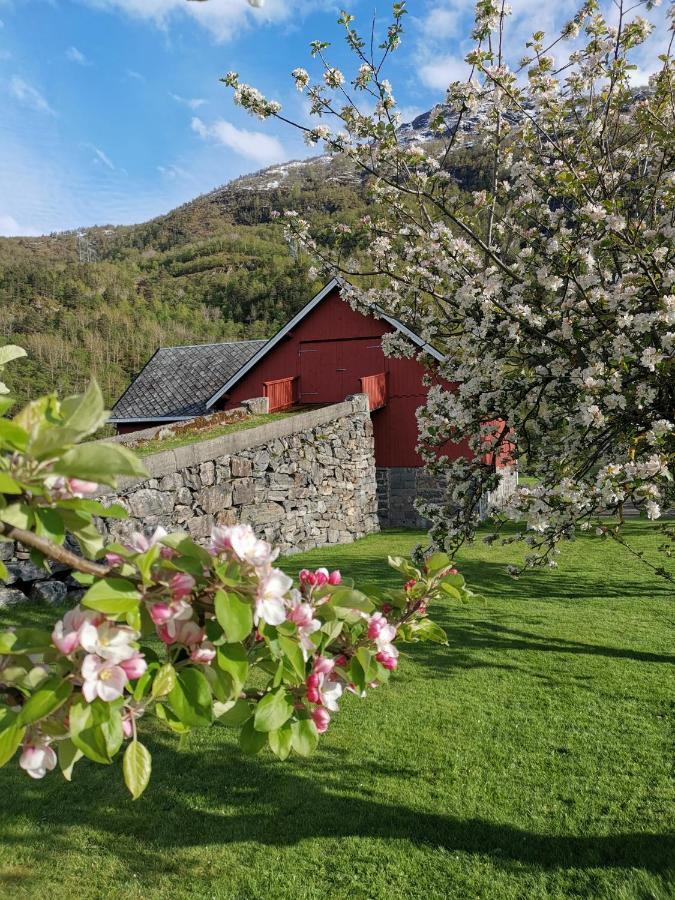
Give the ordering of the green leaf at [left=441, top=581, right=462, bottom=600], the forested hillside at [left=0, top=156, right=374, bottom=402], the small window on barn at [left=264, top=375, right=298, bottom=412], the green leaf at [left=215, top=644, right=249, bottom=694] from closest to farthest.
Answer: the green leaf at [left=215, top=644, right=249, bottom=694]
the green leaf at [left=441, top=581, right=462, bottom=600]
the small window on barn at [left=264, top=375, right=298, bottom=412]
the forested hillside at [left=0, top=156, right=374, bottom=402]

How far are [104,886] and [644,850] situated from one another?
2.71 meters

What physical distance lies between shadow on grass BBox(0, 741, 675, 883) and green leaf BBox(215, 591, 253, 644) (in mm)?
2853

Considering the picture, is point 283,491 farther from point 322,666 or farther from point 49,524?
point 49,524

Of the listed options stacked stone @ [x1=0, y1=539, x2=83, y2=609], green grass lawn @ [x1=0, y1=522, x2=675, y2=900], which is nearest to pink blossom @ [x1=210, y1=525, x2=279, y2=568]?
green grass lawn @ [x1=0, y1=522, x2=675, y2=900]

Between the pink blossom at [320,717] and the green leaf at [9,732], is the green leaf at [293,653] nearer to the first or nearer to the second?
the pink blossom at [320,717]

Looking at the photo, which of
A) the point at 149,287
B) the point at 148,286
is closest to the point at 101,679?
the point at 149,287

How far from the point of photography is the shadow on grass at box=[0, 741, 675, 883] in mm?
3197

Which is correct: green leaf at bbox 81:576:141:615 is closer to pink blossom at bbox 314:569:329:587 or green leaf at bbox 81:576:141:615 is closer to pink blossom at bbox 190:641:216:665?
pink blossom at bbox 190:641:216:665

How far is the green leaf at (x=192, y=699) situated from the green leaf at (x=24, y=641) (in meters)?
0.23

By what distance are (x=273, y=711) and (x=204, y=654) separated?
0.76 ft

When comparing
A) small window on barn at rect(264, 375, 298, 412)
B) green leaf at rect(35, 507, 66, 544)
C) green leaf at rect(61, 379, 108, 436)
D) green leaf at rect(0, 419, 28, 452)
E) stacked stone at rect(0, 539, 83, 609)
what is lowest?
stacked stone at rect(0, 539, 83, 609)

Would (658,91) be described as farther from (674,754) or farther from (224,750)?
(224,750)

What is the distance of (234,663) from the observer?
1110 millimetres

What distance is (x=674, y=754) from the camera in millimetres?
4129
